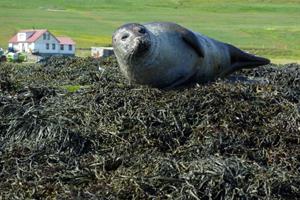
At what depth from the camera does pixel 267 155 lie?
827 cm

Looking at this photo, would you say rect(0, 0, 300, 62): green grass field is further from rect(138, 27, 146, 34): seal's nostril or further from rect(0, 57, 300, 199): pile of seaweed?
rect(0, 57, 300, 199): pile of seaweed

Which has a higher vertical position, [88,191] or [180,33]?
A: [180,33]

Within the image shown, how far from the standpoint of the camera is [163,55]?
33.8 feet

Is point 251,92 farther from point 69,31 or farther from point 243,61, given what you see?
point 69,31

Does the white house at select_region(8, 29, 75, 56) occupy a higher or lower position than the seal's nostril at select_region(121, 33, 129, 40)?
lower

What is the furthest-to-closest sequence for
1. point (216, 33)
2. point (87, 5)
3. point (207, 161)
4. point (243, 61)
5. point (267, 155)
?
1. point (87, 5)
2. point (216, 33)
3. point (243, 61)
4. point (267, 155)
5. point (207, 161)

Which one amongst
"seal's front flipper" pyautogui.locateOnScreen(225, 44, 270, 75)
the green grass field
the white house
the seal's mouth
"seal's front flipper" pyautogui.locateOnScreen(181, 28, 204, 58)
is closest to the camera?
the seal's mouth

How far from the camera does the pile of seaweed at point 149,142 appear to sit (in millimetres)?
7137

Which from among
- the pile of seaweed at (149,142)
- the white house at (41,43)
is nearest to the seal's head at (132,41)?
the pile of seaweed at (149,142)

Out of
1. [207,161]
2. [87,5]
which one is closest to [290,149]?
[207,161]

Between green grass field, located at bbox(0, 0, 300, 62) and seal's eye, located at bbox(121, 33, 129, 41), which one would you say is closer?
seal's eye, located at bbox(121, 33, 129, 41)

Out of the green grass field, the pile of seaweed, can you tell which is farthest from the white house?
the pile of seaweed

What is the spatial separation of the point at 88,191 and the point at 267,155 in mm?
2275

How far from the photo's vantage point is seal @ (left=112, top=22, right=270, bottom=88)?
995 centimetres
